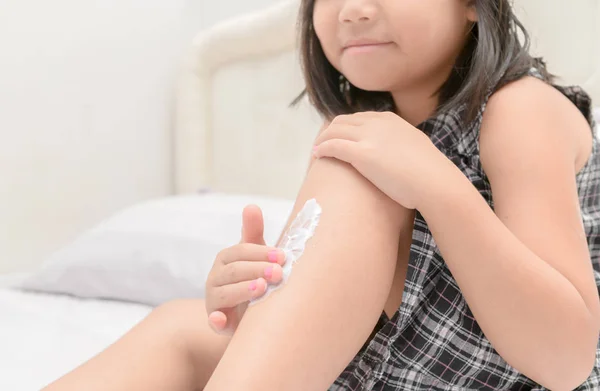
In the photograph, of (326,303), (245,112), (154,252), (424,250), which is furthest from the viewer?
(245,112)

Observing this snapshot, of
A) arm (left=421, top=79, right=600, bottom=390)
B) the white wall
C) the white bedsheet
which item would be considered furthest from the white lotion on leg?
the white wall

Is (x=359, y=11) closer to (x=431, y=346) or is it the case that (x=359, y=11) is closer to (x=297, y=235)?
(x=297, y=235)

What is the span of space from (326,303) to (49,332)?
28.1 inches

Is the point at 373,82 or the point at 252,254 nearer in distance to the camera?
the point at 252,254

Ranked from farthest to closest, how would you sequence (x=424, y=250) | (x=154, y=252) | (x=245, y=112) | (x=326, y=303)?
(x=245, y=112) < (x=154, y=252) < (x=424, y=250) < (x=326, y=303)

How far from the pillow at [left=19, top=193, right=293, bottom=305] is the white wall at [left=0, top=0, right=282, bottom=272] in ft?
1.32

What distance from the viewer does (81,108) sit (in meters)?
1.85

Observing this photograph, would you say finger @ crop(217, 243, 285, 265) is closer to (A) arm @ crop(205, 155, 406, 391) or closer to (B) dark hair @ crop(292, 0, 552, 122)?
(A) arm @ crop(205, 155, 406, 391)

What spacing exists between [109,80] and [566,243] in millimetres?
1620

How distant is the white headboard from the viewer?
165 centimetres

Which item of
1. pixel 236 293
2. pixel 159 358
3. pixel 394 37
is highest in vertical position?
pixel 394 37

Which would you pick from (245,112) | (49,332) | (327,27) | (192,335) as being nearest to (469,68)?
(327,27)

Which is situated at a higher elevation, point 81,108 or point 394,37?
point 394,37

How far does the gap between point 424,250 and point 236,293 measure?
7.8 inches
